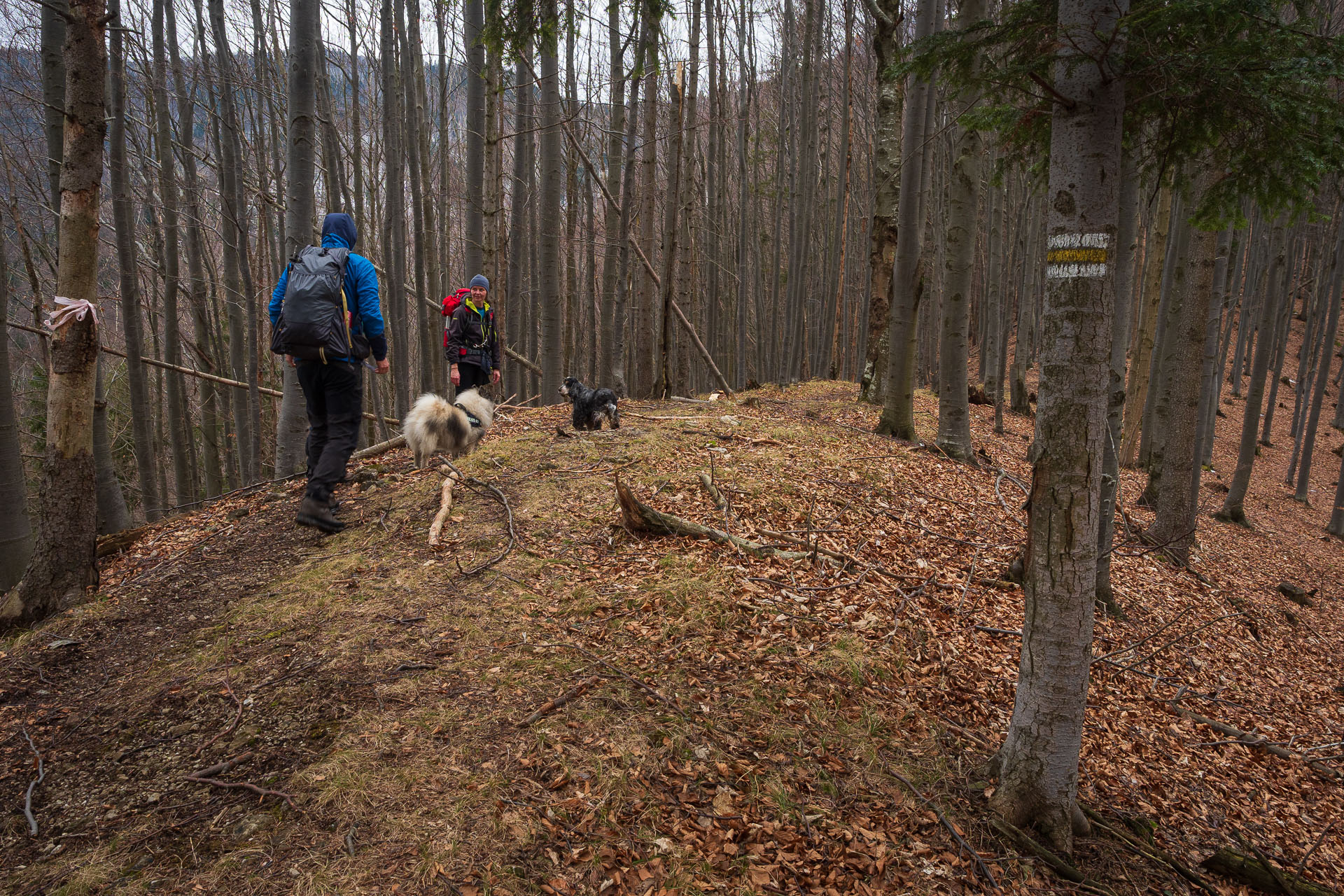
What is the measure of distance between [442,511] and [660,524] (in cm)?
181

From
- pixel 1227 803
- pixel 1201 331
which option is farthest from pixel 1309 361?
pixel 1227 803

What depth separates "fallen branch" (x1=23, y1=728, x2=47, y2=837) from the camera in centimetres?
254

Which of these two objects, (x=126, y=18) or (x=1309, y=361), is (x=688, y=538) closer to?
(x=126, y=18)

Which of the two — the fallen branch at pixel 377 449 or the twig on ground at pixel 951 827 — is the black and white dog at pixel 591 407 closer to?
the fallen branch at pixel 377 449

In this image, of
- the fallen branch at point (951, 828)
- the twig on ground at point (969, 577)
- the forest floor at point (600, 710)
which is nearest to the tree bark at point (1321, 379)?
the forest floor at point (600, 710)

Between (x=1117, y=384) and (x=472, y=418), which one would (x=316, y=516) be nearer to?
(x=472, y=418)

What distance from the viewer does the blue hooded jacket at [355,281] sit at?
540cm

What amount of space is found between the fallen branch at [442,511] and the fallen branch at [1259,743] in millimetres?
5425

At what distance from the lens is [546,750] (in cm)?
301

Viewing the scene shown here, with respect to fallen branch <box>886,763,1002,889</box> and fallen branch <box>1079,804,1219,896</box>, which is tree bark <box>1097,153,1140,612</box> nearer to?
fallen branch <box>1079,804,1219,896</box>

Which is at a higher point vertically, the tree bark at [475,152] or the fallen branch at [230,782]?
the tree bark at [475,152]

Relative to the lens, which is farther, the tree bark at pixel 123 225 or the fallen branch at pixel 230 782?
the tree bark at pixel 123 225

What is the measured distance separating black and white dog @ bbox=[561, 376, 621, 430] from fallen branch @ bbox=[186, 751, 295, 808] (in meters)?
5.77

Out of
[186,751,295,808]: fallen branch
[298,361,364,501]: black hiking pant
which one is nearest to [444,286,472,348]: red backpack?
Answer: [298,361,364,501]: black hiking pant
